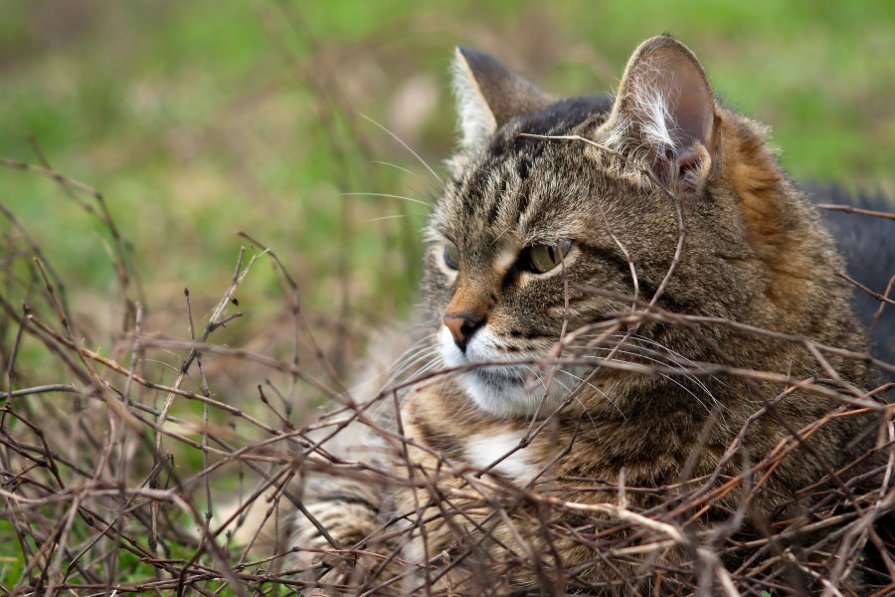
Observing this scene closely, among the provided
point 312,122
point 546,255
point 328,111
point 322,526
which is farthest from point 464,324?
point 312,122

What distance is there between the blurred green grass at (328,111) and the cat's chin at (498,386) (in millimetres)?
1800

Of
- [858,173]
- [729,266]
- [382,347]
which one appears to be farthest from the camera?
[858,173]

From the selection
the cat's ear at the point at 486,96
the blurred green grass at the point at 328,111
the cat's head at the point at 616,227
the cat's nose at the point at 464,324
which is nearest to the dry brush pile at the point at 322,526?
the cat's head at the point at 616,227

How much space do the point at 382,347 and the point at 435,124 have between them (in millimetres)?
3123

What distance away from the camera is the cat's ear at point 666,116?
2381 mm

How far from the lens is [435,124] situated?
6770 millimetres

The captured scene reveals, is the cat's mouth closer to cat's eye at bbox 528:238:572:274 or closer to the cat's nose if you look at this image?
the cat's nose

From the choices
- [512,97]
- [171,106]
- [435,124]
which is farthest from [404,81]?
[512,97]

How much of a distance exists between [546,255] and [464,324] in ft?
0.87

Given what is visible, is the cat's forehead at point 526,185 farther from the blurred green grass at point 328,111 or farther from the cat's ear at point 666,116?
the blurred green grass at point 328,111

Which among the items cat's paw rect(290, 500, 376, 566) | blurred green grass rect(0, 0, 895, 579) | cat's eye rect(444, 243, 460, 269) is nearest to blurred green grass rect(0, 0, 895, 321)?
blurred green grass rect(0, 0, 895, 579)

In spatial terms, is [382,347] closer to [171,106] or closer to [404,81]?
[404,81]

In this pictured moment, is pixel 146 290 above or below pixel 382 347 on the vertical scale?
above

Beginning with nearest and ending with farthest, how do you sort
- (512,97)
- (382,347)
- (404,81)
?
(512,97), (382,347), (404,81)
